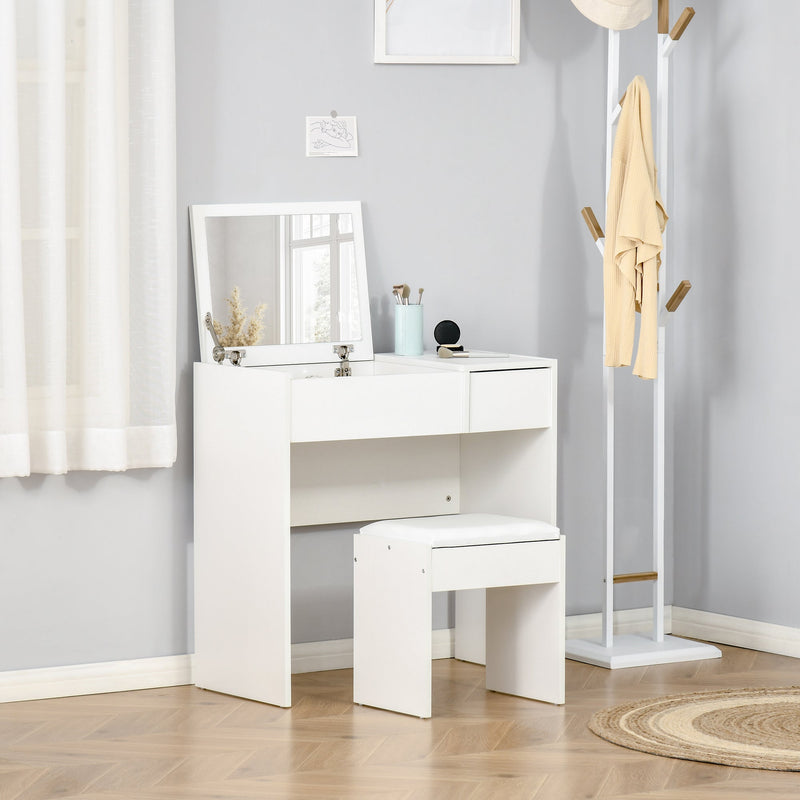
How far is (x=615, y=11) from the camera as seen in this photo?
3930 mm

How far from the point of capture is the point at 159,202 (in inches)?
143

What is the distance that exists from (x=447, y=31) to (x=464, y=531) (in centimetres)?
155

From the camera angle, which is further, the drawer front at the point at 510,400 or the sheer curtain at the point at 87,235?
the drawer front at the point at 510,400

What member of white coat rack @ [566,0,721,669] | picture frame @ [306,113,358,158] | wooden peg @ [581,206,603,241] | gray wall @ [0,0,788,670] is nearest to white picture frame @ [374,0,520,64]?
gray wall @ [0,0,788,670]

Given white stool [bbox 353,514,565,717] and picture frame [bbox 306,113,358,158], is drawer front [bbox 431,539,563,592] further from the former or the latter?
picture frame [bbox 306,113,358,158]

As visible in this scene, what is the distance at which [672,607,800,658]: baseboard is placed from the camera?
4175 millimetres

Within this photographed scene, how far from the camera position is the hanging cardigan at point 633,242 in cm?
388

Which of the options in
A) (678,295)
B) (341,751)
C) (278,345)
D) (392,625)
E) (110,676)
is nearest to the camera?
(341,751)

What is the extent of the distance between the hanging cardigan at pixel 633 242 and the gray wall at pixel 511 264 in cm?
37

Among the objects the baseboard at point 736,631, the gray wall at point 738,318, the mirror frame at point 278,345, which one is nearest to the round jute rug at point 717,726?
the baseboard at point 736,631

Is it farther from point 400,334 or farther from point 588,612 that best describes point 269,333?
point 588,612

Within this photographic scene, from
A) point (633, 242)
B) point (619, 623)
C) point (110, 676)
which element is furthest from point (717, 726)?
point (110, 676)

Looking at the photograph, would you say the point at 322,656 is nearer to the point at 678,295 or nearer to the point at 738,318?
the point at 678,295

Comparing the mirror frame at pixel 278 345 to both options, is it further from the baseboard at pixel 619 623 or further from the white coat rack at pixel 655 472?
the baseboard at pixel 619 623
